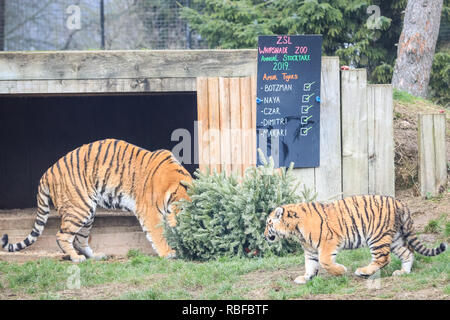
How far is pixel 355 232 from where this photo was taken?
6.56 m

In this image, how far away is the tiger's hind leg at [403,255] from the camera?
6.54 meters

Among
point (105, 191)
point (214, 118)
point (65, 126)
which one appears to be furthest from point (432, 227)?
point (65, 126)

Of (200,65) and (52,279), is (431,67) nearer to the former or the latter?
(200,65)

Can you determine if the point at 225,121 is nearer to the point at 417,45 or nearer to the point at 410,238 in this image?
the point at 410,238

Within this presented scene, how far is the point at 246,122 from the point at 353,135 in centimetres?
148

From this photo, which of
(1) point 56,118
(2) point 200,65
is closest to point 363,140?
(2) point 200,65

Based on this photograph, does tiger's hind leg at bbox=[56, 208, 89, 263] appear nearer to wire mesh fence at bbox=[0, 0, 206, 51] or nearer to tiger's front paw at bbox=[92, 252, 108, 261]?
tiger's front paw at bbox=[92, 252, 108, 261]

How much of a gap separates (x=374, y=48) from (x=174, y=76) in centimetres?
679

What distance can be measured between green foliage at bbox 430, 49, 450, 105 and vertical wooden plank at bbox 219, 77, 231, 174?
7375 millimetres

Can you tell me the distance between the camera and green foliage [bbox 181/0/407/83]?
43.2 ft

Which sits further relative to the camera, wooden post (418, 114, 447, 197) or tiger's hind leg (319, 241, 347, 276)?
wooden post (418, 114, 447, 197)

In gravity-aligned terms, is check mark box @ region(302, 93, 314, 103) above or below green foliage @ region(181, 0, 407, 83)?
below

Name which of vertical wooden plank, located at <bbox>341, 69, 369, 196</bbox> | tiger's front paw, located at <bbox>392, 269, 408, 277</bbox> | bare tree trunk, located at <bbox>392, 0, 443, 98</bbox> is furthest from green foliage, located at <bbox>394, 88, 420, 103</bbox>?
tiger's front paw, located at <bbox>392, 269, 408, 277</bbox>
